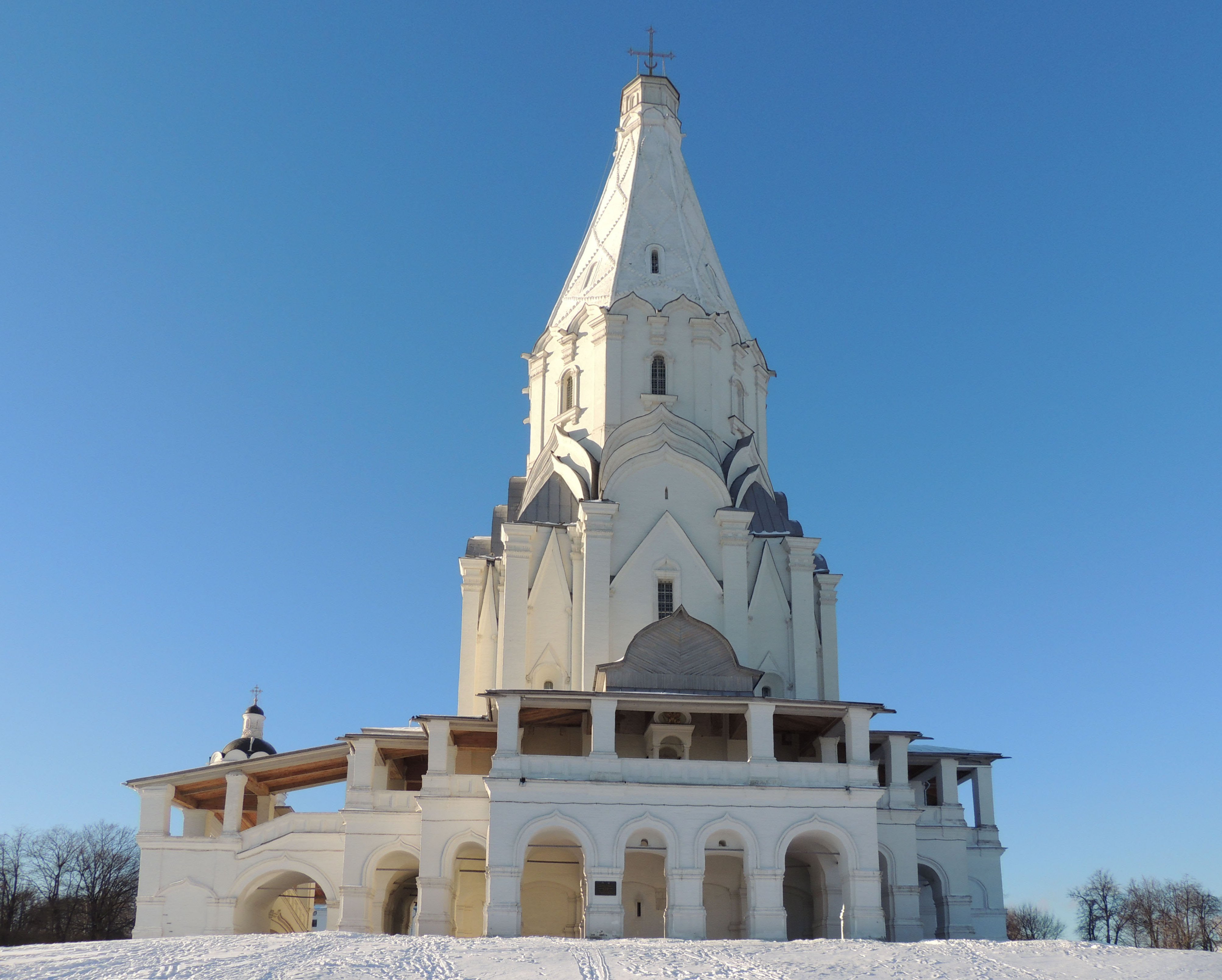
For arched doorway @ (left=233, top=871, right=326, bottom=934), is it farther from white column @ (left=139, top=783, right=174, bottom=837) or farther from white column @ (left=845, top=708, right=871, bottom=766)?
white column @ (left=845, top=708, right=871, bottom=766)

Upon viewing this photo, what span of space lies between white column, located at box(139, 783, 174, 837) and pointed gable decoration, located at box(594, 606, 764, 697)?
32.4ft

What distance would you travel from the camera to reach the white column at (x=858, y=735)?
25.8 m

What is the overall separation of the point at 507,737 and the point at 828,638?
11.1m

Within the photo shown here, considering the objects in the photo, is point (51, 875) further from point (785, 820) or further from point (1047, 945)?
point (1047, 945)

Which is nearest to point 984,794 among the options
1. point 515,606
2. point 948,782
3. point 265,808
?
point 948,782

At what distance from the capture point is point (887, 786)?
93.4 feet

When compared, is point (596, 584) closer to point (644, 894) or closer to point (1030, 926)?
point (644, 894)

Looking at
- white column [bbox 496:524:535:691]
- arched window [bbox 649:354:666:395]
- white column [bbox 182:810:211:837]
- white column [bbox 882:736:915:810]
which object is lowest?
white column [bbox 182:810:211:837]

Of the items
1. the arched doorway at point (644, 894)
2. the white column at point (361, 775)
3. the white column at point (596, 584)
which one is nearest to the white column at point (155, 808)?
the white column at point (361, 775)

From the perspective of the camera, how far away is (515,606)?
101 feet

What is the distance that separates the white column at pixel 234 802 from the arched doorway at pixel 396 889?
3283 millimetres

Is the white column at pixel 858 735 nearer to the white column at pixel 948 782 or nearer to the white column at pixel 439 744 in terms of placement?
the white column at pixel 948 782

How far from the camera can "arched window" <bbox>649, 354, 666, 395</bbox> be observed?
112 ft

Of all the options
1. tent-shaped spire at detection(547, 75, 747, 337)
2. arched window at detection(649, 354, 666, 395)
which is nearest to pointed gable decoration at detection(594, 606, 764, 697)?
arched window at detection(649, 354, 666, 395)
